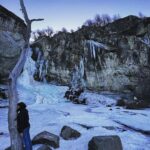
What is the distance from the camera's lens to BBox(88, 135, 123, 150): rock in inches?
314

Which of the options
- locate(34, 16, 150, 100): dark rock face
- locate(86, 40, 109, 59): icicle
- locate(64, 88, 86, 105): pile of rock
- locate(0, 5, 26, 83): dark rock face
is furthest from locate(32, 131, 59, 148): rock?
locate(86, 40, 109, 59): icicle

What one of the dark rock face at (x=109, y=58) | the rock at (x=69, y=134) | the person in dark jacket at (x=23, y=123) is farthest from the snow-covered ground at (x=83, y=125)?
the dark rock face at (x=109, y=58)

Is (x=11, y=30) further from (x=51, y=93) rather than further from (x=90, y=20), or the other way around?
(x=90, y=20)

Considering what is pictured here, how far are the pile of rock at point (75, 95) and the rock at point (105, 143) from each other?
1663 centimetres

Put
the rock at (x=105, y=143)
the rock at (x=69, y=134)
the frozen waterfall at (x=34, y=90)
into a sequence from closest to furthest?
the rock at (x=105, y=143)
the rock at (x=69, y=134)
the frozen waterfall at (x=34, y=90)

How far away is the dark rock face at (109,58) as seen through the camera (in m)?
29.6

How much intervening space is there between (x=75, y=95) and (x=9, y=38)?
29.3 ft

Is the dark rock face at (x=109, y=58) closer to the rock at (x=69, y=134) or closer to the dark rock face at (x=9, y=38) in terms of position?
the dark rock face at (x=9, y=38)

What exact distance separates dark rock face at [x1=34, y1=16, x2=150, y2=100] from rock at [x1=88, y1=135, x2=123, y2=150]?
20914 mm

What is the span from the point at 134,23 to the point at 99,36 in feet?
16.0

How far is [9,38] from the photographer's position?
85.3 feet

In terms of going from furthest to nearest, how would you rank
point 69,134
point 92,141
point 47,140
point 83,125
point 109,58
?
point 109,58, point 83,125, point 69,134, point 47,140, point 92,141

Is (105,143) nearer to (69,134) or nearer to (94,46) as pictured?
(69,134)

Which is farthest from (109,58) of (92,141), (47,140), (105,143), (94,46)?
(105,143)
